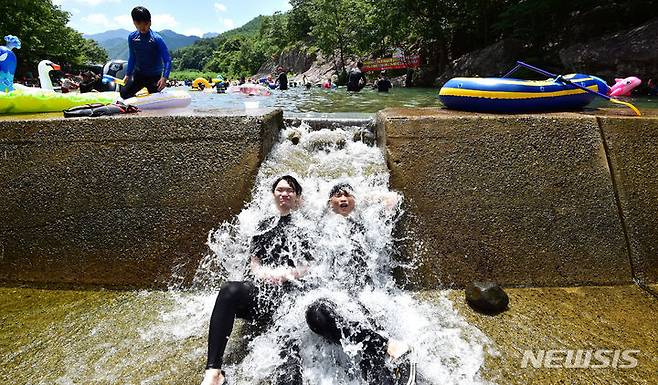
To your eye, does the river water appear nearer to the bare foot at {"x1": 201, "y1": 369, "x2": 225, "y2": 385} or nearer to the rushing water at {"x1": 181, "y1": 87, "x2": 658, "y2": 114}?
the bare foot at {"x1": 201, "y1": 369, "x2": 225, "y2": 385}

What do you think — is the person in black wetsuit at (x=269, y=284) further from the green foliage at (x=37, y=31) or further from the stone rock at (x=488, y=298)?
the green foliage at (x=37, y=31)

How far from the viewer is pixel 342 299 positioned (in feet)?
9.71

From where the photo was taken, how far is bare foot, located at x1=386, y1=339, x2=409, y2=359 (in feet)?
8.25

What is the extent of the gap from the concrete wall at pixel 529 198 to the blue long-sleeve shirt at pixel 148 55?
3771 millimetres

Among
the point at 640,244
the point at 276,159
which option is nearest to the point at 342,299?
the point at 276,159

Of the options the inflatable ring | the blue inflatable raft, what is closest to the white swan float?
the blue inflatable raft

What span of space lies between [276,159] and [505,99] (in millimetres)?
2510

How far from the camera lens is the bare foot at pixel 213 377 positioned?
2445 mm

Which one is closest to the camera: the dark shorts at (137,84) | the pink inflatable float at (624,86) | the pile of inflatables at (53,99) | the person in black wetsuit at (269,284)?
the person in black wetsuit at (269,284)

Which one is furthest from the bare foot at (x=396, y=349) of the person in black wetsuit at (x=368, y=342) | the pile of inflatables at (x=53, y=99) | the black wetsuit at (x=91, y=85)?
the black wetsuit at (x=91, y=85)

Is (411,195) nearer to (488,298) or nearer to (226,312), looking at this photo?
(488,298)

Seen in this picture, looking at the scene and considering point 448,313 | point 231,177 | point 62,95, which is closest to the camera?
point 448,313

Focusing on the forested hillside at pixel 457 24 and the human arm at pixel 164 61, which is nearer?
the human arm at pixel 164 61

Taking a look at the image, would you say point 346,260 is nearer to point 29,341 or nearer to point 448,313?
point 448,313
